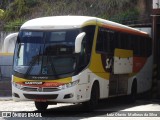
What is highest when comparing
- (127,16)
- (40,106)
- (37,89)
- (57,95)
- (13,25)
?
(127,16)

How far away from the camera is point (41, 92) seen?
53.1ft

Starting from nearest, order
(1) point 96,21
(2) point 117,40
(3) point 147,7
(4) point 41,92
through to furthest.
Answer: (4) point 41,92, (1) point 96,21, (2) point 117,40, (3) point 147,7

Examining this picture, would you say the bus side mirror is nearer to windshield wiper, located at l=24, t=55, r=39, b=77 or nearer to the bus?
the bus

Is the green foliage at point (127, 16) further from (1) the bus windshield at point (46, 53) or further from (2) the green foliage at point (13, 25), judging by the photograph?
(1) the bus windshield at point (46, 53)

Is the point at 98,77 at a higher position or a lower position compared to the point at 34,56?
lower

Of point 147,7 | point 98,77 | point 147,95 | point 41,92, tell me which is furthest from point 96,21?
point 147,7

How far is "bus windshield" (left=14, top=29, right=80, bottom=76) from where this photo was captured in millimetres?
16281

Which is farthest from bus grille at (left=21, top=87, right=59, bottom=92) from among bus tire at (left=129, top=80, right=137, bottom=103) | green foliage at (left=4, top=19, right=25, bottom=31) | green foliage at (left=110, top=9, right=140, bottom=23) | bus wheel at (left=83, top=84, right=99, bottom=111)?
green foliage at (left=4, top=19, right=25, bottom=31)

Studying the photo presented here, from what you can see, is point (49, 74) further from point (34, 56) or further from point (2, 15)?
point (2, 15)

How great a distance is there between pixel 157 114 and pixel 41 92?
4.05 m

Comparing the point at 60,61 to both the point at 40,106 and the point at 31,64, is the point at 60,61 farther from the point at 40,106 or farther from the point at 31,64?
the point at 40,106

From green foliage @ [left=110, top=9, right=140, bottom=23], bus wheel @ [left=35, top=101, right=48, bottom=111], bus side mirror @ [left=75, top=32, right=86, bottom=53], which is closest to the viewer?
bus side mirror @ [left=75, top=32, right=86, bottom=53]

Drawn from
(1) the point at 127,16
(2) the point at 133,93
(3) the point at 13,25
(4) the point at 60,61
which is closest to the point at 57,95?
(4) the point at 60,61

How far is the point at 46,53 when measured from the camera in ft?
54.0
